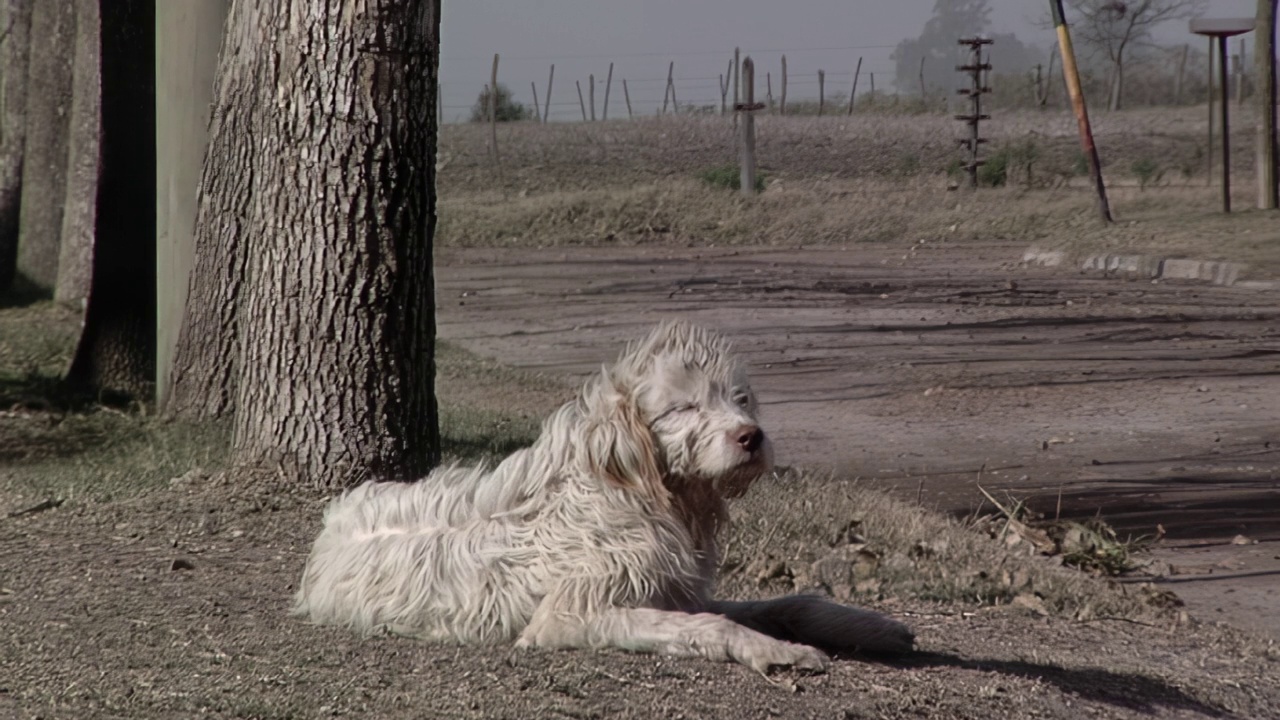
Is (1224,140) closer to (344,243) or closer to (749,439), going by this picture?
(344,243)

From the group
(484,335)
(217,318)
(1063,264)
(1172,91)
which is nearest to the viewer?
(217,318)

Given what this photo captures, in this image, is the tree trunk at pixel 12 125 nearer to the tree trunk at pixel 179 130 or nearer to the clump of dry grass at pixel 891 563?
the tree trunk at pixel 179 130

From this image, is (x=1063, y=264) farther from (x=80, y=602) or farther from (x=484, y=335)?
(x=80, y=602)

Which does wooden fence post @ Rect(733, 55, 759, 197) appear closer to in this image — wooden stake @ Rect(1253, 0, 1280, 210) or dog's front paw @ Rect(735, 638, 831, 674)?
wooden stake @ Rect(1253, 0, 1280, 210)

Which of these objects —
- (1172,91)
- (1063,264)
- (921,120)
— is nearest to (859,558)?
(1063,264)

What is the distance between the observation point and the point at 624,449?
4.62 m

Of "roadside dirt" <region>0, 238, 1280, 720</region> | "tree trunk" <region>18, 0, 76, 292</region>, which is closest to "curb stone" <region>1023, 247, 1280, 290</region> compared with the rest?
"roadside dirt" <region>0, 238, 1280, 720</region>

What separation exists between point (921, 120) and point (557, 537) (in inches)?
1923

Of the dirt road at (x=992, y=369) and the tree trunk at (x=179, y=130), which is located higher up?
the tree trunk at (x=179, y=130)

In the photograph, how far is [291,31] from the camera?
23.9ft

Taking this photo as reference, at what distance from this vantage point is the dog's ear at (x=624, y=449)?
4586 mm

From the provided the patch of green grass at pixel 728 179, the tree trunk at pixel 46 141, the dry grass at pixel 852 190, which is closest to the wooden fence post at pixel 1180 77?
the dry grass at pixel 852 190

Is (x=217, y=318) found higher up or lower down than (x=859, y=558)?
higher up

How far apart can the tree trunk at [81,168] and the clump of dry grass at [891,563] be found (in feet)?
29.7
